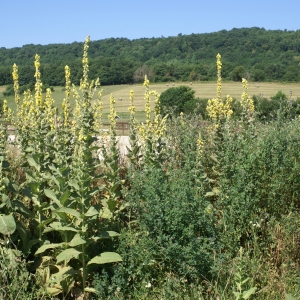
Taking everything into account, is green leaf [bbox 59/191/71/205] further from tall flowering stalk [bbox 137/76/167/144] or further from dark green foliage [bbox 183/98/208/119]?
dark green foliage [bbox 183/98/208/119]

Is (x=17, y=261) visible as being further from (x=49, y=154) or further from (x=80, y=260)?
(x=49, y=154)

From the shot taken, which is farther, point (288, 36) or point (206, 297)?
point (288, 36)

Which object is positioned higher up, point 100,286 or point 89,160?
point 89,160

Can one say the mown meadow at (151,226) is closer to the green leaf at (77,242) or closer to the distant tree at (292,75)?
the green leaf at (77,242)

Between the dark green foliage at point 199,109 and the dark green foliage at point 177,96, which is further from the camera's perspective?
the dark green foliage at point 177,96

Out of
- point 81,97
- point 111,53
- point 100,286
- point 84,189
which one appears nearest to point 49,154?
point 81,97

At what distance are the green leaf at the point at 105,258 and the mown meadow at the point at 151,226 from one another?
1 cm

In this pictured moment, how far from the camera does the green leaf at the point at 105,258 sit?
14.3 feet

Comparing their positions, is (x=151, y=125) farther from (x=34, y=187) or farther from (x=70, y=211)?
(x=70, y=211)

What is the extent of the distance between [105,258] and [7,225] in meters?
1.11

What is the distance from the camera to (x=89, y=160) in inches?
188

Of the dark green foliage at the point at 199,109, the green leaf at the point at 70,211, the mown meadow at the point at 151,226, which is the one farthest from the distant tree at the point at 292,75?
the green leaf at the point at 70,211

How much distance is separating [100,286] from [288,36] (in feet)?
304

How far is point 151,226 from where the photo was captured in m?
4.58
